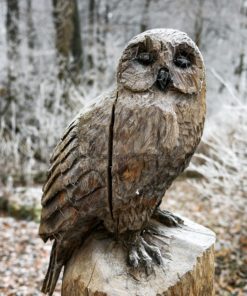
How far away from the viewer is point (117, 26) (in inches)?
409

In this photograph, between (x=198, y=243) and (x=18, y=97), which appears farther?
(x=18, y=97)

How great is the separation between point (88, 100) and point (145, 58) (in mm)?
5151

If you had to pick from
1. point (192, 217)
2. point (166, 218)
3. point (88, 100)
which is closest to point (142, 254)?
point (166, 218)

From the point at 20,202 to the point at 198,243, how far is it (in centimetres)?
412

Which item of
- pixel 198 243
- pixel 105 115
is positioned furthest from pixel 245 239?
pixel 105 115

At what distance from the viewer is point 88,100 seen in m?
6.68

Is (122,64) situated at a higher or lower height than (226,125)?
higher

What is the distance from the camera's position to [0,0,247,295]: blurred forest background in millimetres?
4301

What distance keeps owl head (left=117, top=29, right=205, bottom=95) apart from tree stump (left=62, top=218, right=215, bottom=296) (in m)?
0.84

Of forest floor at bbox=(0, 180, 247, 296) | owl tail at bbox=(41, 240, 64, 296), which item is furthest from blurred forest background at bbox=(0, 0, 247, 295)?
owl tail at bbox=(41, 240, 64, 296)

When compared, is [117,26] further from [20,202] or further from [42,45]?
[20,202]

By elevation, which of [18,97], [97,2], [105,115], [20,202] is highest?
[97,2]

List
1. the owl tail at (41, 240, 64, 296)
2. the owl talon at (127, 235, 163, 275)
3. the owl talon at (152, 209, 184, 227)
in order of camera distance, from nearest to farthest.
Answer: the owl talon at (127, 235, 163, 275), the owl tail at (41, 240, 64, 296), the owl talon at (152, 209, 184, 227)

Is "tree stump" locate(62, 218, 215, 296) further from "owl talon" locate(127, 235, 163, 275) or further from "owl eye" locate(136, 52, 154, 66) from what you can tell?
"owl eye" locate(136, 52, 154, 66)
